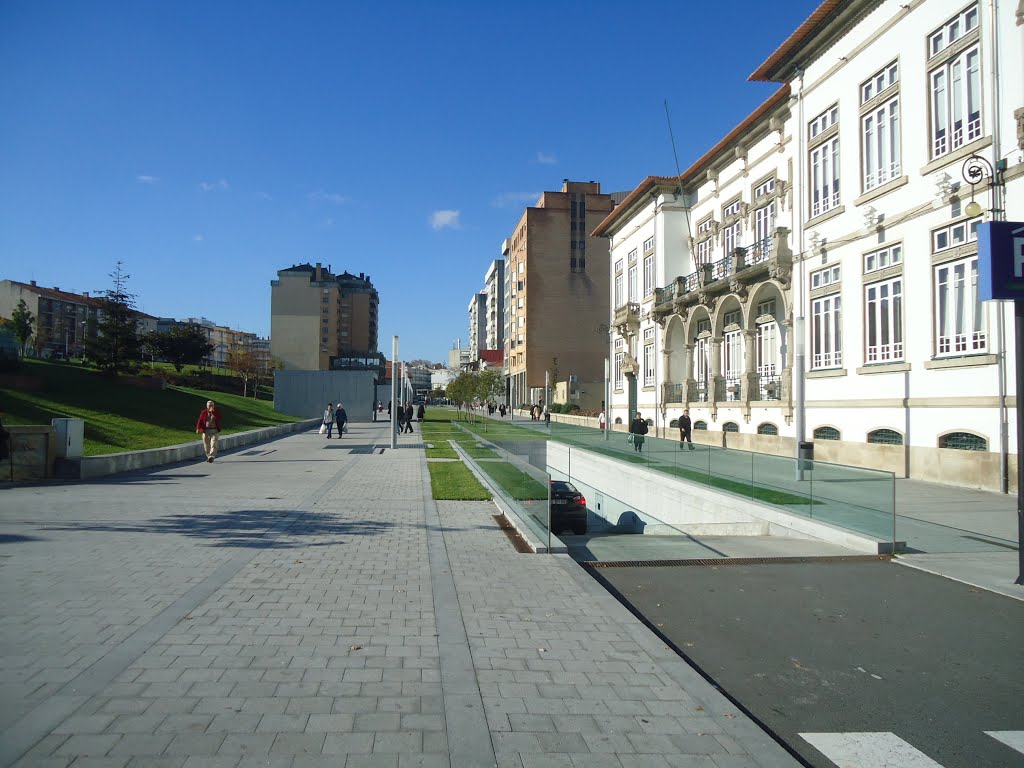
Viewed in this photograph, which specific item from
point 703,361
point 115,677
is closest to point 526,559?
point 115,677

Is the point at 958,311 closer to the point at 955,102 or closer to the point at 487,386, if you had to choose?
the point at 955,102

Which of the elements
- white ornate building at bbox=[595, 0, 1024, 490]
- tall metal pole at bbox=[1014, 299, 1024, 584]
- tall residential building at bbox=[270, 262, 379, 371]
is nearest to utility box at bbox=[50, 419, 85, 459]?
tall metal pole at bbox=[1014, 299, 1024, 584]

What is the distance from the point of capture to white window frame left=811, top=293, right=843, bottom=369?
21.3 metres

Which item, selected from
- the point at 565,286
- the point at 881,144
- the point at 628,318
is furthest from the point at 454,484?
the point at 565,286

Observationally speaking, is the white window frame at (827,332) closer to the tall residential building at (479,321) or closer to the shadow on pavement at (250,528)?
the shadow on pavement at (250,528)

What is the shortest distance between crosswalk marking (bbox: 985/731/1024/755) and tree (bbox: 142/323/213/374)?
3107 inches

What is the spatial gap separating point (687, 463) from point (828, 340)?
844 cm

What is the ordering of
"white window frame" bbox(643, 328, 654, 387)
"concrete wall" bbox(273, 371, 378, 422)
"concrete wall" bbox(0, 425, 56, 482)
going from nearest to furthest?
"concrete wall" bbox(0, 425, 56, 482), "white window frame" bbox(643, 328, 654, 387), "concrete wall" bbox(273, 371, 378, 422)

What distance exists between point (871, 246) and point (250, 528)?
1730 cm

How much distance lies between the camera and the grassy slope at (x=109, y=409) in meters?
21.8

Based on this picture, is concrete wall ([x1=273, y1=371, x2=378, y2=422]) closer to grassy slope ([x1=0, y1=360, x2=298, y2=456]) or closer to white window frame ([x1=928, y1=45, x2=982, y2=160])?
grassy slope ([x1=0, y1=360, x2=298, y2=456])

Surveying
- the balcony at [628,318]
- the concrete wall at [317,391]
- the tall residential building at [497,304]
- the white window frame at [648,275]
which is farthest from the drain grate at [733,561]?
the tall residential building at [497,304]

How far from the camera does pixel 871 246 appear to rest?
1928 cm

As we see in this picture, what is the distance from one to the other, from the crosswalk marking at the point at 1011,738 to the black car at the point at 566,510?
26.1 feet
